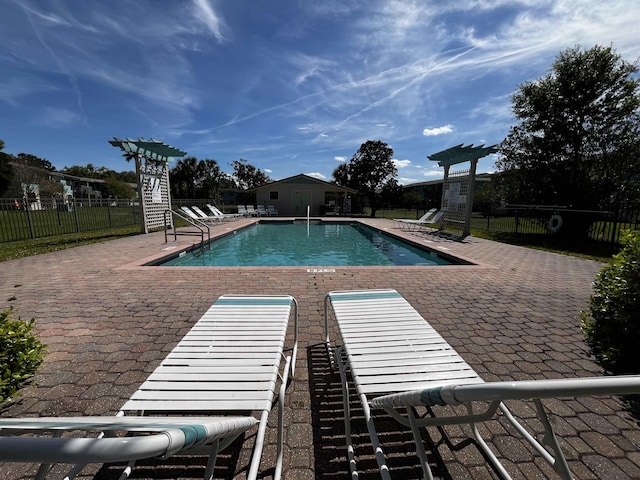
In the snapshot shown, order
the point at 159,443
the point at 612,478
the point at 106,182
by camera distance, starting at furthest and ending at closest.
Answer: the point at 106,182 → the point at 612,478 → the point at 159,443

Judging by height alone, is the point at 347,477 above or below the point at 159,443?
below

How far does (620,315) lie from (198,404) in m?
3.63

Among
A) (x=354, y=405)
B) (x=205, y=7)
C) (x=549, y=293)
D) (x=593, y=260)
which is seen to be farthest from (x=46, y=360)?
(x=593, y=260)

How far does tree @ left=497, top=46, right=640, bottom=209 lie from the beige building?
14.7 metres

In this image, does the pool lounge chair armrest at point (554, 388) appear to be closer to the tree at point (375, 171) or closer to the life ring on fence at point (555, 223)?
the life ring on fence at point (555, 223)

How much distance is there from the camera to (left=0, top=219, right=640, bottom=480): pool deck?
1.70 meters

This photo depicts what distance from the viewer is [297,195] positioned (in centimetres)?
2680

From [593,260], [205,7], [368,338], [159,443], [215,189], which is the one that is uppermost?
[205,7]

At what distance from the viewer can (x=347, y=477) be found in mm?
1602

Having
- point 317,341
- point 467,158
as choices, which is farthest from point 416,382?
point 467,158

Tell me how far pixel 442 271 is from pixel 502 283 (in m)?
1.14

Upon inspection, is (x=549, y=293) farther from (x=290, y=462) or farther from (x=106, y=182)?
(x=106, y=182)

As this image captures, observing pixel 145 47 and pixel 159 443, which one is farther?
pixel 145 47

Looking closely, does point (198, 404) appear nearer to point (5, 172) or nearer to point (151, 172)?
point (151, 172)
